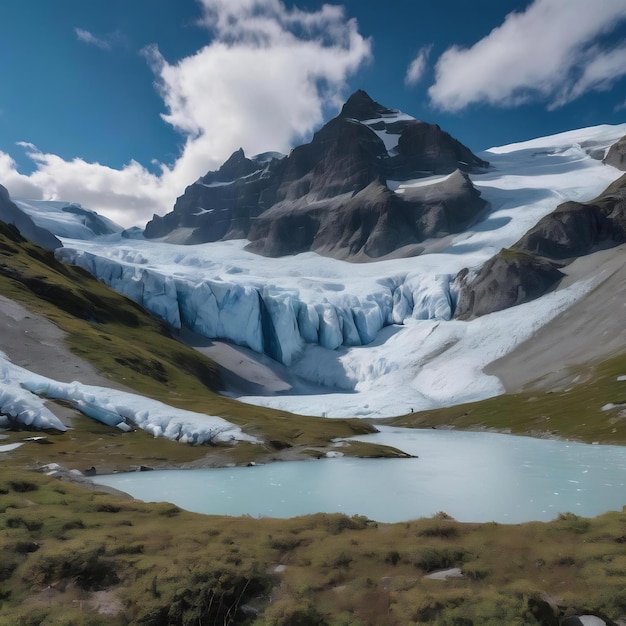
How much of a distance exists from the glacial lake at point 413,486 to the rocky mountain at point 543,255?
109570mm

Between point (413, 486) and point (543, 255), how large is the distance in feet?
519

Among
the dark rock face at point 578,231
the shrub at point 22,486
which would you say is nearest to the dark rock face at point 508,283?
the dark rock face at point 578,231

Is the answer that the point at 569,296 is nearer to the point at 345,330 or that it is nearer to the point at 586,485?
the point at 345,330

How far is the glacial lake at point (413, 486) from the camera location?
2722 centimetres

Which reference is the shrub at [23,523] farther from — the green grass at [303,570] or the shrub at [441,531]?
the shrub at [441,531]

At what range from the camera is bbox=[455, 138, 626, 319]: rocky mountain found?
514ft

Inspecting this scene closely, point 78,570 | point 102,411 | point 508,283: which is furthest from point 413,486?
point 508,283

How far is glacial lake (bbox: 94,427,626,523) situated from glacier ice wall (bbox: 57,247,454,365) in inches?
4745

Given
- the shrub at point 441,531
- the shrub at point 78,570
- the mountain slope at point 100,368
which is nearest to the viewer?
the shrub at point 78,570

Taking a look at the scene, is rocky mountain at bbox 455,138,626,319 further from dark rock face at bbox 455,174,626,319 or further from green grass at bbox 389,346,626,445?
green grass at bbox 389,346,626,445

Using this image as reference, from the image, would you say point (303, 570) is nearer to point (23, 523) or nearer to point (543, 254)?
point (23, 523)

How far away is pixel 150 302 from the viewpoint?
165 m

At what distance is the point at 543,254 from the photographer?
172625 millimetres

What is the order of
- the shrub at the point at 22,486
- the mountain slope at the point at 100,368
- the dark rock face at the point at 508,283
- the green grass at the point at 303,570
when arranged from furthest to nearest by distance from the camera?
the dark rock face at the point at 508,283, the mountain slope at the point at 100,368, the shrub at the point at 22,486, the green grass at the point at 303,570
